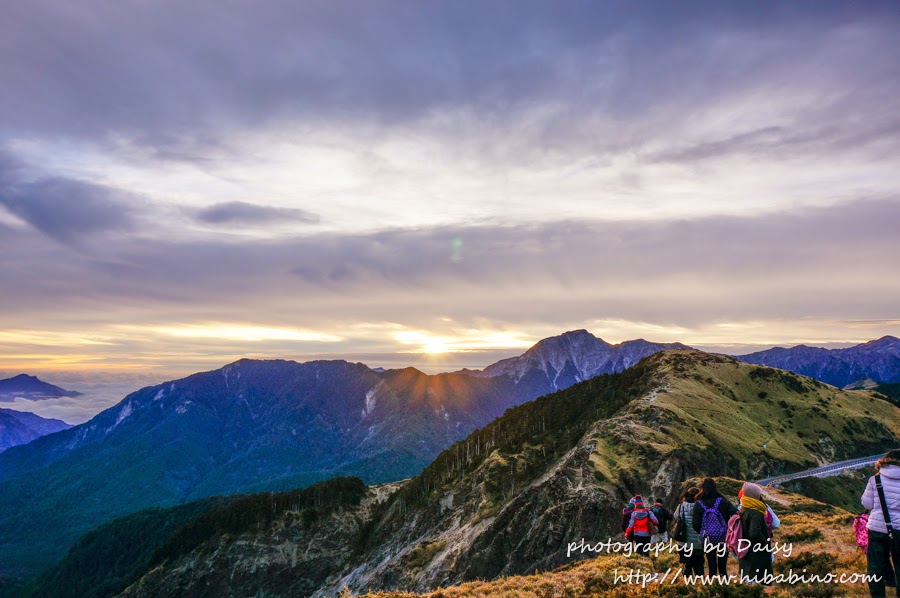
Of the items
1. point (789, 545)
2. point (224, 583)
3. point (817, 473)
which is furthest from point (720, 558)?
point (224, 583)

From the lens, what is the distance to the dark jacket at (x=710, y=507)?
17.7 metres

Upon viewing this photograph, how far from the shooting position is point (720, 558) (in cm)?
1827

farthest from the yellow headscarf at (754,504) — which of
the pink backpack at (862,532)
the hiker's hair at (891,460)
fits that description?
the hiker's hair at (891,460)

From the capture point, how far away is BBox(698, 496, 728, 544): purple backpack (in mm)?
17625

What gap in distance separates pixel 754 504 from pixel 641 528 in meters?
9.70

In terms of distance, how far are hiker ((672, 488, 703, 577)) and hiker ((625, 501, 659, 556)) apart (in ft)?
15.1

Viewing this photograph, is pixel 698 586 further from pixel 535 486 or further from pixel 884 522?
pixel 535 486

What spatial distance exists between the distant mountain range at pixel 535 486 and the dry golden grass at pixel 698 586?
2434 centimetres

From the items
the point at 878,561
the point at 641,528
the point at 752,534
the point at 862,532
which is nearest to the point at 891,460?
the point at 862,532

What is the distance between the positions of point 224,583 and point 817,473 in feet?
505

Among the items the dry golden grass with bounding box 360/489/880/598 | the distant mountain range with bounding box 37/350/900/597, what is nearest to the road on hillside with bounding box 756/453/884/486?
the distant mountain range with bounding box 37/350/900/597

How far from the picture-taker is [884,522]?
14.5 meters

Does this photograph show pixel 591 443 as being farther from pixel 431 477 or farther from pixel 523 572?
pixel 431 477

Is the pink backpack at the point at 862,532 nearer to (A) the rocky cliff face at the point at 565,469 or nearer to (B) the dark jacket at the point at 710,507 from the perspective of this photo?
(B) the dark jacket at the point at 710,507
